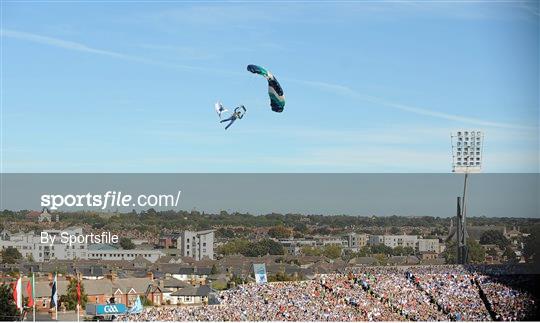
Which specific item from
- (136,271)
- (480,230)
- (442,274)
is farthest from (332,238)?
(442,274)

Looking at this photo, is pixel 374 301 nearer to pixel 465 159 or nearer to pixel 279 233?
pixel 465 159

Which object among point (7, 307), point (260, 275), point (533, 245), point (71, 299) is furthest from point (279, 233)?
point (7, 307)

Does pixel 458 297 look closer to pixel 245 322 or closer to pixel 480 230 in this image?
pixel 245 322

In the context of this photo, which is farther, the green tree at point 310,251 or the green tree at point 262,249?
the green tree at point 310,251

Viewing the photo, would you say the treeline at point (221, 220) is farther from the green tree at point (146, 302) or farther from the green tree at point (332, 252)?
the green tree at point (146, 302)

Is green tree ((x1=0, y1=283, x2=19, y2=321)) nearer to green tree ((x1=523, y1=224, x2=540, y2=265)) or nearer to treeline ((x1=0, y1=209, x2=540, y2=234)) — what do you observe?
green tree ((x1=523, y1=224, x2=540, y2=265))

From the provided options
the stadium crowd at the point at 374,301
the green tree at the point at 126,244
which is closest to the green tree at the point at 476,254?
the green tree at the point at 126,244
